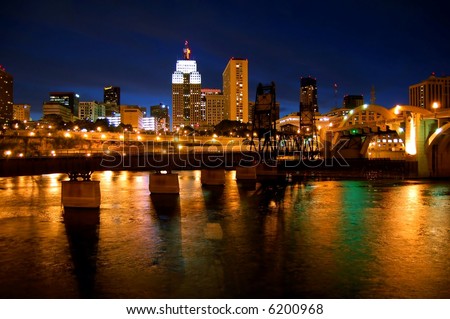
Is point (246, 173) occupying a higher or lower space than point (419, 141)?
lower

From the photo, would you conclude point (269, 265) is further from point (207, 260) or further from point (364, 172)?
point (364, 172)

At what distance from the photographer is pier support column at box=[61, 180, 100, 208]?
3056cm

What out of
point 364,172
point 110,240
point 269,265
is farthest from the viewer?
point 364,172

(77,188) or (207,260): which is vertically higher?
(77,188)

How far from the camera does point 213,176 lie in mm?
52500

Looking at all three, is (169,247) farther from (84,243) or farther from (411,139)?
(411,139)

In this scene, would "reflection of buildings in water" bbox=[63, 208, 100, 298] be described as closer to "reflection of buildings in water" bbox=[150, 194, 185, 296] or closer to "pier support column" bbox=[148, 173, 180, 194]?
"reflection of buildings in water" bbox=[150, 194, 185, 296]

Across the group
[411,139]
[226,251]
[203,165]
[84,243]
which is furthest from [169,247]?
[411,139]

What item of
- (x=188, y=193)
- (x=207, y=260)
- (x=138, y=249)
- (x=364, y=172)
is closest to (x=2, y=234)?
(x=138, y=249)

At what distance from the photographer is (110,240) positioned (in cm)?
2006

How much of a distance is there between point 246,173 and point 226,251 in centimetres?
4406

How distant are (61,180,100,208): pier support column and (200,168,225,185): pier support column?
22896 millimetres

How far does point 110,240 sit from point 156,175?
22.3 m

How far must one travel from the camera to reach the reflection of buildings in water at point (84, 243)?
43.7 feet
